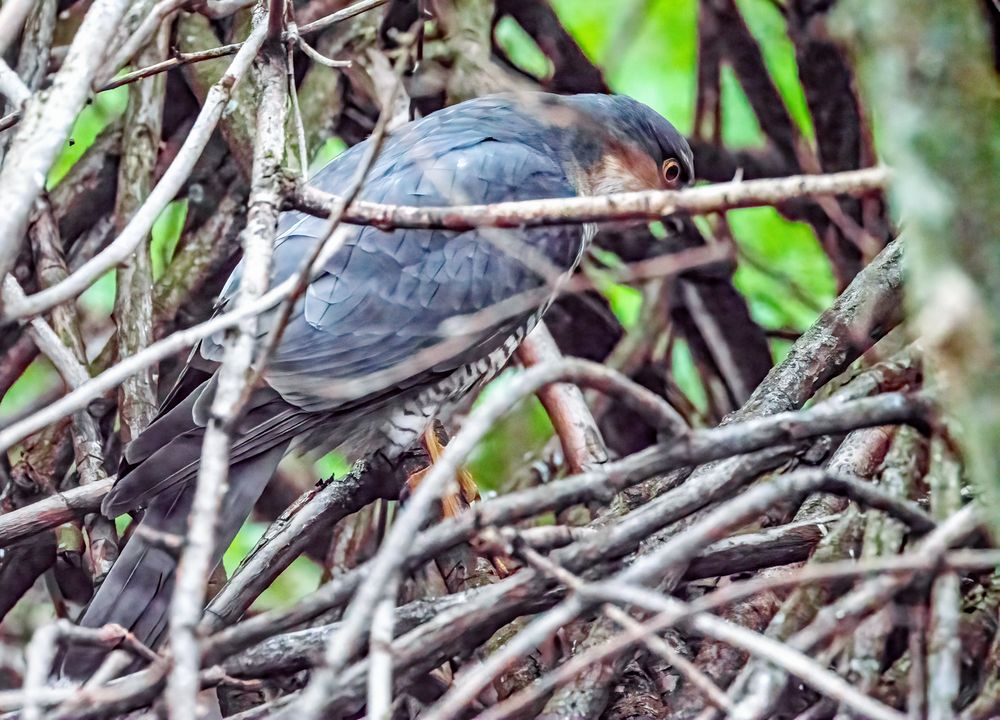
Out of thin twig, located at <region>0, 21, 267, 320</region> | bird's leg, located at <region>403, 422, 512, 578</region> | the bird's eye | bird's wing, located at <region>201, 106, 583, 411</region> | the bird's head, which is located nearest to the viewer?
thin twig, located at <region>0, 21, 267, 320</region>

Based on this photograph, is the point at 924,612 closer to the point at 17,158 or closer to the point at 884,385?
the point at 884,385

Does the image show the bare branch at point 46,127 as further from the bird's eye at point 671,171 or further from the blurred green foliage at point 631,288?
the bird's eye at point 671,171

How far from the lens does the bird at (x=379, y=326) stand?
261cm

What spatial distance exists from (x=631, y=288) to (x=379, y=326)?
A: 4.72 ft

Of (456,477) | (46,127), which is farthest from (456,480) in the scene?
(46,127)

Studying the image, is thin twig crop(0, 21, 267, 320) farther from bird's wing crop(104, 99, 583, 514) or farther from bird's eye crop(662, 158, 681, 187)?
bird's eye crop(662, 158, 681, 187)

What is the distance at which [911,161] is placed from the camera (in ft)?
4.45

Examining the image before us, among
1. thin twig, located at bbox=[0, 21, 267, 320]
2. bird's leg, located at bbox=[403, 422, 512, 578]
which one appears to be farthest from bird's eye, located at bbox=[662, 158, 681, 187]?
thin twig, located at bbox=[0, 21, 267, 320]

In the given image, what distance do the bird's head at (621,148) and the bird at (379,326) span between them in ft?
0.21

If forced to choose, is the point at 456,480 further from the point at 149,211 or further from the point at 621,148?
the point at 149,211

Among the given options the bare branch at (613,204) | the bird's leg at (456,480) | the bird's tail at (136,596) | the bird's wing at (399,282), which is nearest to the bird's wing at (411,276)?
the bird's wing at (399,282)

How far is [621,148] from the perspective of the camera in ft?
12.1

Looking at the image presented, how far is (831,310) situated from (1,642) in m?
2.75

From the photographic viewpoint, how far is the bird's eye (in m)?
3.81
